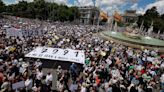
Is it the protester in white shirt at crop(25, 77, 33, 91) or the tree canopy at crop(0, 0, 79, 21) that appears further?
the tree canopy at crop(0, 0, 79, 21)

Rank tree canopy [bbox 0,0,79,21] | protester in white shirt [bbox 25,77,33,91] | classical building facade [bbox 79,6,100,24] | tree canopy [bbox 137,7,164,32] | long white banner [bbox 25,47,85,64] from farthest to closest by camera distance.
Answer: classical building facade [bbox 79,6,100,24]
tree canopy [bbox 0,0,79,21]
tree canopy [bbox 137,7,164,32]
long white banner [bbox 25,47,85,64]
protester in white shirt [bbox 25,77,33,91]

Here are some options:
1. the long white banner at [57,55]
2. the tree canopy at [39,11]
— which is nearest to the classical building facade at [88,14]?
the tree canopy at [39,11]

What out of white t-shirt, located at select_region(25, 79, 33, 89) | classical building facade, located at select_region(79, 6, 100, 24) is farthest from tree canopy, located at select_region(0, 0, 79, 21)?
white t-shirt, located at select_region(25, 79, 33, 89)

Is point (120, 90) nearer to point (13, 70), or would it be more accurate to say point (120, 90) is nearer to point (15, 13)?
point (13, 70)

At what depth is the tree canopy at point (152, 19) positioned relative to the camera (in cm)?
10662

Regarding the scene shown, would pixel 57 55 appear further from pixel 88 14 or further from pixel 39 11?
pixel 88 14

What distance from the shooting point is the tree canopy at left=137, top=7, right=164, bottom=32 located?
350ft

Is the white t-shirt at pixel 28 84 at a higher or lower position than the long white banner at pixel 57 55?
lower

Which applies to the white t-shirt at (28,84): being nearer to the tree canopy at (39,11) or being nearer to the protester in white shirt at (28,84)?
the protester in white shirt at (28,84)

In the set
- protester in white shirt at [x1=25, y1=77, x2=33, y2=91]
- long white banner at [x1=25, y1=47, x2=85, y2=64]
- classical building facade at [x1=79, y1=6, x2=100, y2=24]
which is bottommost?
classical building facade at [x1=79, y1=6, x2=100, y2=24]

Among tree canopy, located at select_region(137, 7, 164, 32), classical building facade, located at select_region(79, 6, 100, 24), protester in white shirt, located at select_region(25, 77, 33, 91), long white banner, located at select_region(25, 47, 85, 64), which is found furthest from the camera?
classical building facade, located at select_region(79, 6, 100, 24)

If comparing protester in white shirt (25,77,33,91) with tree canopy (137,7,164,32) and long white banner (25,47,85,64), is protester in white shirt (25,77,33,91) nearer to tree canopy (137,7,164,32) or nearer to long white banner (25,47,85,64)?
long white banner (25,47,85,64)

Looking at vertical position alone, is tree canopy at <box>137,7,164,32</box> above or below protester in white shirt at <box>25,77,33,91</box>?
below

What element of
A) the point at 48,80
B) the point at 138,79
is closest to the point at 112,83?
the point at 138,79
